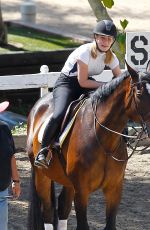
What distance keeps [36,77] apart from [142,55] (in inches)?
65.6

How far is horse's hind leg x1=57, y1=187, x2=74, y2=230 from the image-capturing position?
8820mm

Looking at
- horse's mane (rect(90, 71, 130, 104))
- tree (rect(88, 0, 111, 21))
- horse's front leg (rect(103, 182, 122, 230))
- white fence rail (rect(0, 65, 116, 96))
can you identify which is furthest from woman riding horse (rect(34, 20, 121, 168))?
tree (rect(88, 0, 111, 21))

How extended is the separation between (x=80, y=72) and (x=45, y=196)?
146 centimetres

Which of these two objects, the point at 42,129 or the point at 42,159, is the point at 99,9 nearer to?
the point at 42,129

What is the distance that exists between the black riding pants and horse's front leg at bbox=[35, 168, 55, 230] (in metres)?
0.54

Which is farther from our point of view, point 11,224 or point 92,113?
point 11,224

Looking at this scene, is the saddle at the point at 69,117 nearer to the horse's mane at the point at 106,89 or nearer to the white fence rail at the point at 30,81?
the horse's mane at the point at 106,89

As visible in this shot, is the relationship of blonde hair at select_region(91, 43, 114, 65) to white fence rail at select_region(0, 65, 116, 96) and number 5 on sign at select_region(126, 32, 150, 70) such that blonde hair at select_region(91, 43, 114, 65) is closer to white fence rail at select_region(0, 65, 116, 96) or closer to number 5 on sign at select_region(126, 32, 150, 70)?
number 5 on sign at select_region(126, 32, 150, 70)

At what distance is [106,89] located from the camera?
7.87 meters

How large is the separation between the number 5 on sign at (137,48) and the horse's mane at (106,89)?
13.4 feet

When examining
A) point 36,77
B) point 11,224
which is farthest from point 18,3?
point 11,224

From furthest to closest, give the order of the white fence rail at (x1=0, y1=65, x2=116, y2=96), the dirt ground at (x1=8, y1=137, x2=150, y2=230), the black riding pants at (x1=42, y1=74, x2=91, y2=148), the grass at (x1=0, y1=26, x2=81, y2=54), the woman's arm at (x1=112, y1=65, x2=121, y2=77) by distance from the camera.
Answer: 1. the grass at (x1=0, y1=26, x2=81, y2=54)
2. the white fence rail at (x1=0, y1=65, x2=116, y2=96)
3. the dirt ground at (x1=8, y1=137, x2=150, y2=230)
4. the woman's arm at (x1=112, y1=65, x2=121, y2=77)
5. the black riding pants at (x1=42, y1=74, x2=91, y2=148)

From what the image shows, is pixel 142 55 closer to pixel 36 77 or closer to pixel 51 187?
pixel 36 77

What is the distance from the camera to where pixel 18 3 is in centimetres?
2622
